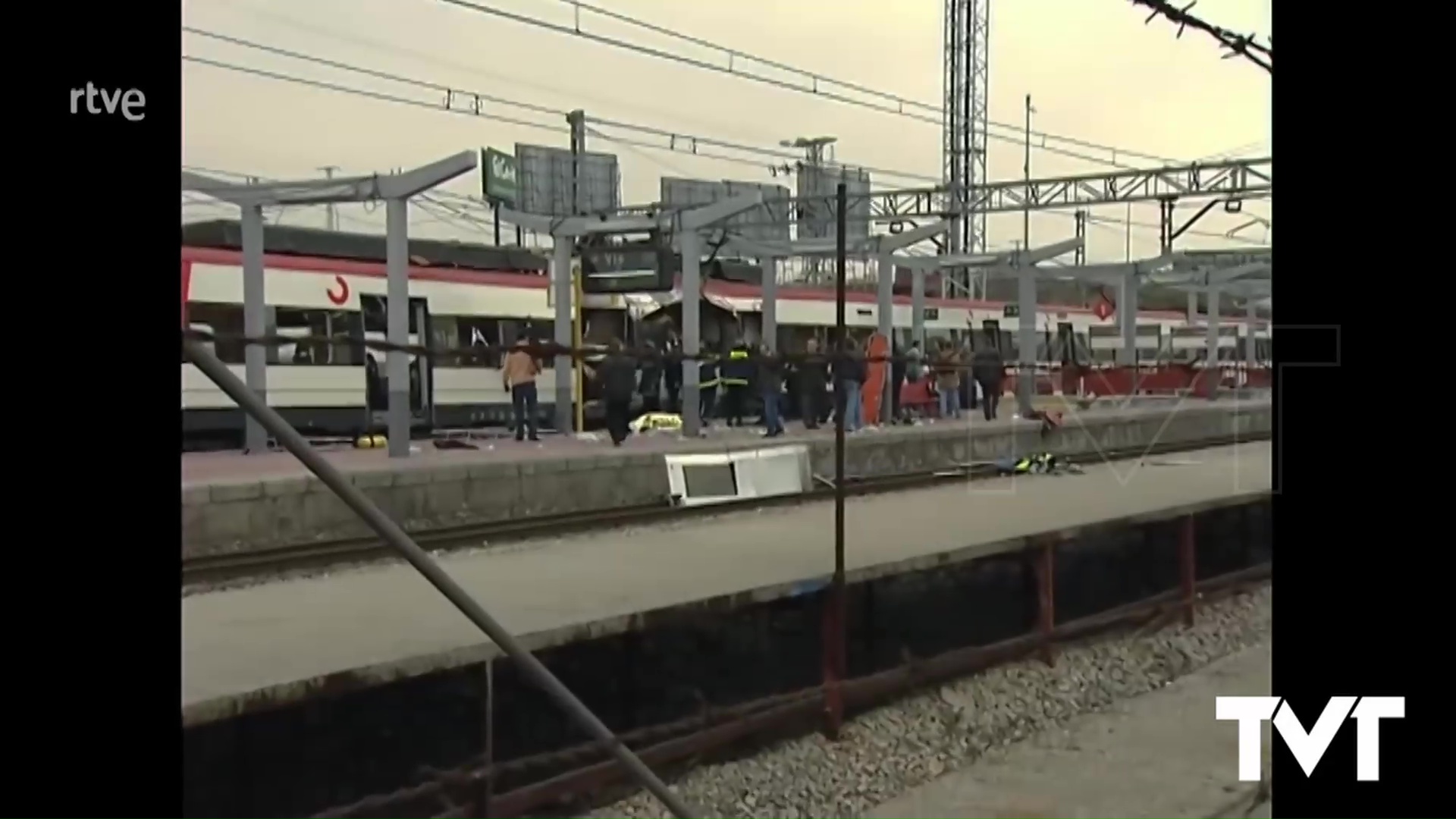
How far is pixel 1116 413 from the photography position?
2114 cm

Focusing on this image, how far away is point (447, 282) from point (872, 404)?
6.36 m

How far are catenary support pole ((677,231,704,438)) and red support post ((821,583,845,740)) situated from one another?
9.05 metres

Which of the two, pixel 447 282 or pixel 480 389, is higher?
pixel 447 282

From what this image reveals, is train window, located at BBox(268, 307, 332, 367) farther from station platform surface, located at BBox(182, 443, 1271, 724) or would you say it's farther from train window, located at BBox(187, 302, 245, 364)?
station platform surface, located at BBox(182, 443, 1271, 724)

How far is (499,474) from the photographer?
11.6 meters

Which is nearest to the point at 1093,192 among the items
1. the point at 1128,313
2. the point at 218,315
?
the point at 1128,313

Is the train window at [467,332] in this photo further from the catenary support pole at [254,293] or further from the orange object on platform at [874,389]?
the catenary support pole at [254,293]

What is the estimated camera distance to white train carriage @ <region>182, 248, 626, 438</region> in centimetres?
1731

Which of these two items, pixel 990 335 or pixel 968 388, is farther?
pixel 990 335

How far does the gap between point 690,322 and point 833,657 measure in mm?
9719

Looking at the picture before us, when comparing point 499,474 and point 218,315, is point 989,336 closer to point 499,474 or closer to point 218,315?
point 218,315
